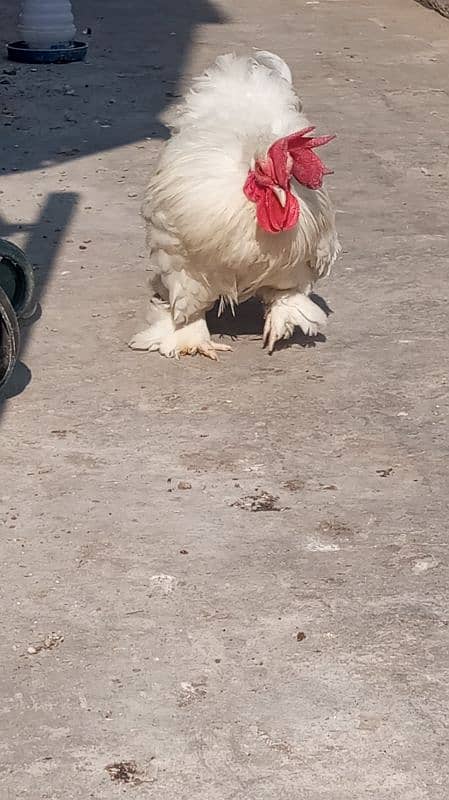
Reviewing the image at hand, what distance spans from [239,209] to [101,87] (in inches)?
214

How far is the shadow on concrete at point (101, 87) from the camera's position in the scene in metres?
8.56

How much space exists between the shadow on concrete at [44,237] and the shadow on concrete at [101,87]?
0.69 m

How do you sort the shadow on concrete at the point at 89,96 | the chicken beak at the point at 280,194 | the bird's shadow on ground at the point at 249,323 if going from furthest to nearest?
1. the shadow on concrete at the point at 89,96
2. the bird's shadow on ground at the point at 249,323
3. the chicken beak at the point at 280,194

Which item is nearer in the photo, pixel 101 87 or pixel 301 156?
pixel 301 156

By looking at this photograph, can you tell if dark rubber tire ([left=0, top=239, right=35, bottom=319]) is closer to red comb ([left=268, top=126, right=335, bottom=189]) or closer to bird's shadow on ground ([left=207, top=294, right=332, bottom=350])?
bird's shadow on ground ([left=207, top=294, right=332, bottom=350])

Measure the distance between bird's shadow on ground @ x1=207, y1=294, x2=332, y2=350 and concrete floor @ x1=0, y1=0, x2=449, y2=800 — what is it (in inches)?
1.3

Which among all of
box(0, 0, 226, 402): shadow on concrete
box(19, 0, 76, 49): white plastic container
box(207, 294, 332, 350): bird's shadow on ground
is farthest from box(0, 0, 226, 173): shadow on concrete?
box(207, 294, 332, 350): bird's shadow on ground

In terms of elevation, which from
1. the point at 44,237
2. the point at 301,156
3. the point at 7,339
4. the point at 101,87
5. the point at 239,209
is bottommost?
the point at 101,87

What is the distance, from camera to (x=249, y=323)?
19.7ft

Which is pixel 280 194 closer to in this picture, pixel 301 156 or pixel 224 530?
pixel 301 156

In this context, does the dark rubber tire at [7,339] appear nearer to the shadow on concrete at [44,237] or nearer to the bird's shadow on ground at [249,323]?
the shadow on concrete at [44,237]

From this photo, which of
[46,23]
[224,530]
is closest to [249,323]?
[224,530]

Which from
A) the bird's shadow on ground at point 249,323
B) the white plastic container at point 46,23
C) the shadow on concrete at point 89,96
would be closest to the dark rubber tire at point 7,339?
the shadow on concrete at point 89,96

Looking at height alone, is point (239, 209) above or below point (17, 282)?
above
